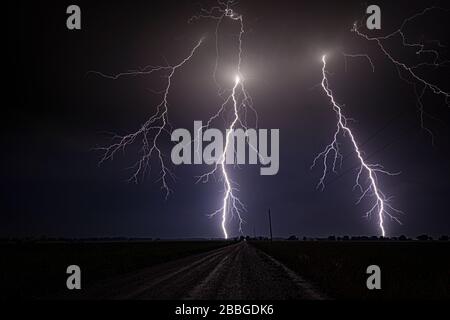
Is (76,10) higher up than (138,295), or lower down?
higher up

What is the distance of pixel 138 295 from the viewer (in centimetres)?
872

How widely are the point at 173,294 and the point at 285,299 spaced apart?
2.40 m
